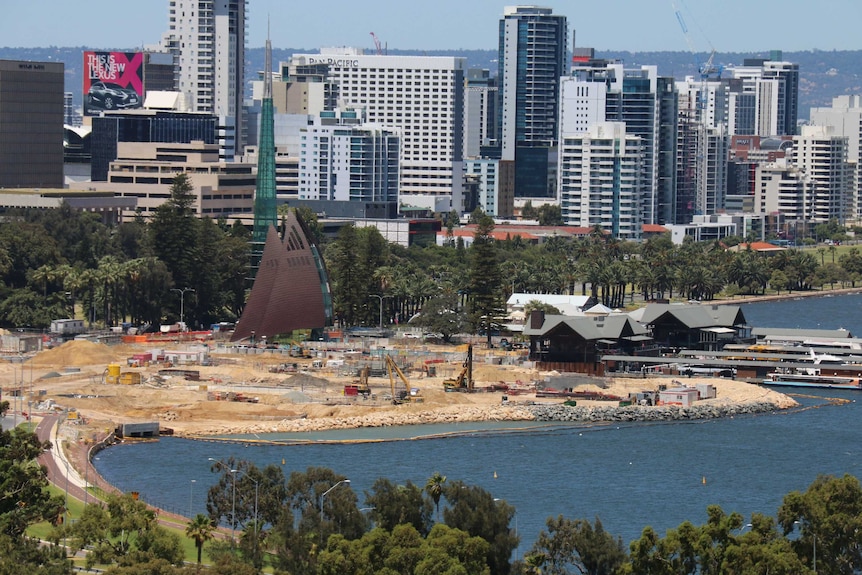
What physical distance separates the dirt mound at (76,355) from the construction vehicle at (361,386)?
15.3 meters

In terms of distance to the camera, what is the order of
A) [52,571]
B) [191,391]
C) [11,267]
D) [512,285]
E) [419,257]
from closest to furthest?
[52,571] < [191,391] < [11,267] < [512,285] < [419,257]

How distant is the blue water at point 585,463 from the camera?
70.4 metres

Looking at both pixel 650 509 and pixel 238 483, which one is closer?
pixel 238 483

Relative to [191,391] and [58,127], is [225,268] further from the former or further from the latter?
[58,127]

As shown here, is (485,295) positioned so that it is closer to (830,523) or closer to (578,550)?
(578,550)

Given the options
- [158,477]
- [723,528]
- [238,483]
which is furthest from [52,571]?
[158,477]

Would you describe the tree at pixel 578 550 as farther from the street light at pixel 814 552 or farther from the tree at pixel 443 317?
the tree at pixel 443 317

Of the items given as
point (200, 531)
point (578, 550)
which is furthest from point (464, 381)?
point (578, 550)

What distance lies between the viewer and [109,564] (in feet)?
174

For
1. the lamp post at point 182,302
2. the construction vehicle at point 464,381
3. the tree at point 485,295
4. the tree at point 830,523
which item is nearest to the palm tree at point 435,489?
the tree at point 830,523

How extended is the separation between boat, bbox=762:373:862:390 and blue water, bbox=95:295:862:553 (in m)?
10.6

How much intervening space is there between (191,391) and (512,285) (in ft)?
162

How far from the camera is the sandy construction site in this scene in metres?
88.8

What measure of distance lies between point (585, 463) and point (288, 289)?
3543cm
